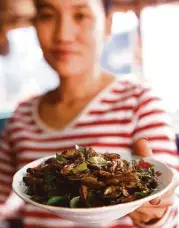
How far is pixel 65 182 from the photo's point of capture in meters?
0.72

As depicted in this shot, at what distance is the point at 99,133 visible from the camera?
1019 mm

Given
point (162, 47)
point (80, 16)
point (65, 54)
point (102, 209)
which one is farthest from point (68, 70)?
point (102, 209)

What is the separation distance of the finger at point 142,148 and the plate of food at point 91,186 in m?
0.16

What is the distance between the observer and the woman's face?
3.42 ft

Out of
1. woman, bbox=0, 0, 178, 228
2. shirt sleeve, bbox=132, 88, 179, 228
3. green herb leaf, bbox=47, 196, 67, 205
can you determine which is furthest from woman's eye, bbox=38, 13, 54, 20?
green herb leaf, bbox=47, 196, 67, 205

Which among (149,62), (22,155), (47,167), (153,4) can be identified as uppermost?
(153,4)

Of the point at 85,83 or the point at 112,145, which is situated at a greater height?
the point at 85,83

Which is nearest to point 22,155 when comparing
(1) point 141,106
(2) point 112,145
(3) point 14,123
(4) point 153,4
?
(3) point 14,123

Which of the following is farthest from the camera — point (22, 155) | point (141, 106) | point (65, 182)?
point (22, 155)

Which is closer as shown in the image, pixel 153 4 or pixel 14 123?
pixel 153 4

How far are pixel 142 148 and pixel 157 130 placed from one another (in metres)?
0.06

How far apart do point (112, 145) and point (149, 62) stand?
0.82 feet

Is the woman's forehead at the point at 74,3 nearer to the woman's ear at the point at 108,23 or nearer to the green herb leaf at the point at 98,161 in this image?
the woman's ear at the point at 108,23

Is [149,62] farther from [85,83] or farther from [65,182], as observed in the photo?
[65,182]
